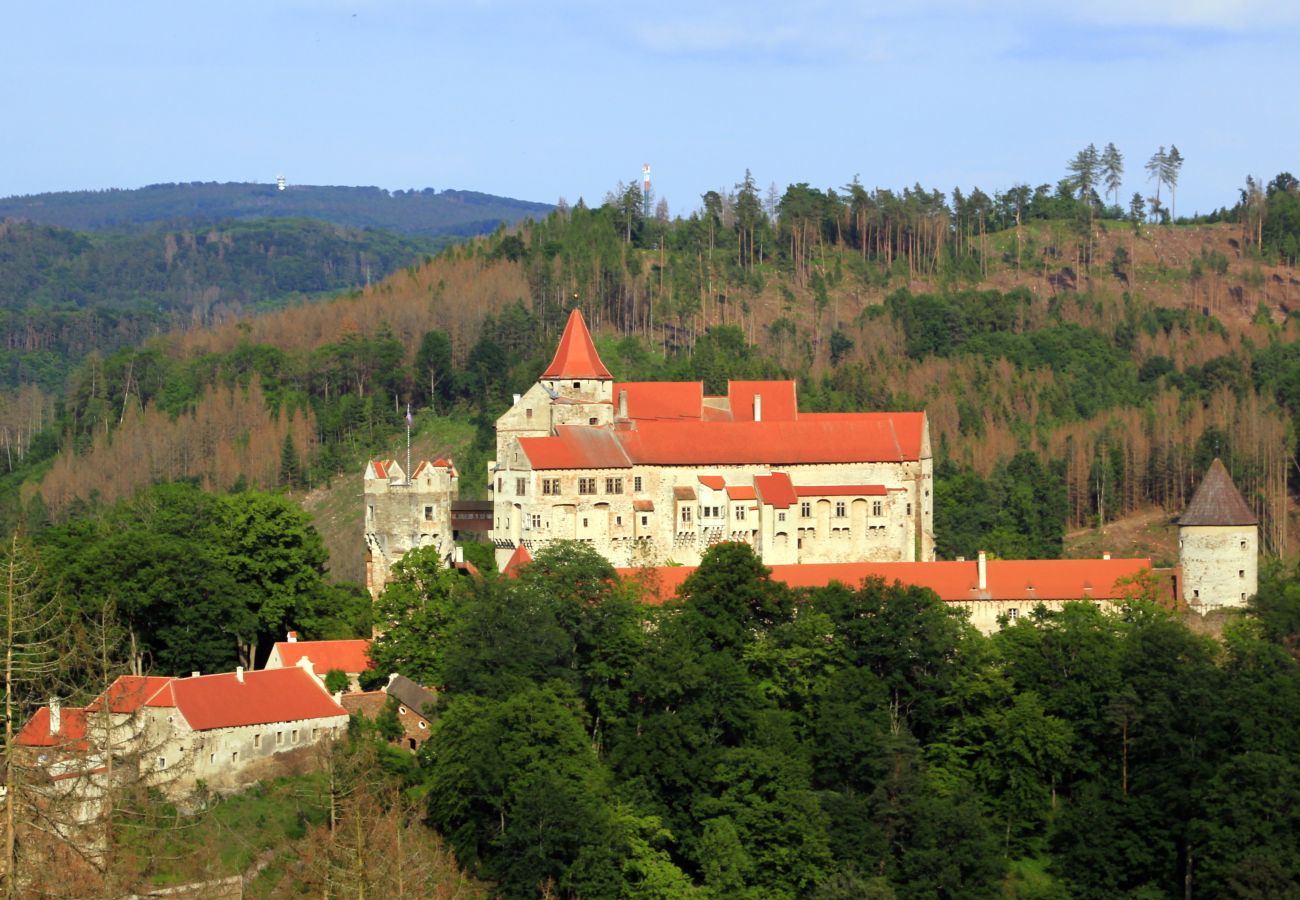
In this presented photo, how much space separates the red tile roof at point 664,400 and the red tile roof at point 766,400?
1513 millimetres

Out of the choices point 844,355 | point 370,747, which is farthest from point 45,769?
point 844,355

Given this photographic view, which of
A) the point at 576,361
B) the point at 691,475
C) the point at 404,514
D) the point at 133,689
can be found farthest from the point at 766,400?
the point at 133,689

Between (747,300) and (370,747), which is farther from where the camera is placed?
(747,300)

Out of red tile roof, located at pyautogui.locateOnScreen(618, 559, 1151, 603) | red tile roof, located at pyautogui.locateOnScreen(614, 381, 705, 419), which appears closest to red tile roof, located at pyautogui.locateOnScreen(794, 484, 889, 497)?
red tile roof, located at pyautogui.locateOnScreen(614, 381, 705, 419)

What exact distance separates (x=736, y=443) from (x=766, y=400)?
489 centimetres

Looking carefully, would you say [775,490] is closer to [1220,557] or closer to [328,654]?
[1220,557]

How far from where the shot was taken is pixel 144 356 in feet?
428

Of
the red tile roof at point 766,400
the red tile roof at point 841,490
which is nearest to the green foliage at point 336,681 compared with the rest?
the red tile roof at point 841,490

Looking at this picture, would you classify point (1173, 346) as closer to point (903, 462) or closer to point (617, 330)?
point (617, 330)

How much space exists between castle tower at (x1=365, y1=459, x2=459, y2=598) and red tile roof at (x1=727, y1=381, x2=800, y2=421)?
45.7 feet

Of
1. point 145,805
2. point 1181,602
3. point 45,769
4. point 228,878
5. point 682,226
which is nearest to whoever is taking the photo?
point 45,769

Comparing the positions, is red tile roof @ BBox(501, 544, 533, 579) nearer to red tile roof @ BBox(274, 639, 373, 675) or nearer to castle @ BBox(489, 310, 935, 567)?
castle @ BBox(489, 310, 935, 567)

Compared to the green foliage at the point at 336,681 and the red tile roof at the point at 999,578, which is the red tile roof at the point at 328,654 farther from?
the red tile roof at the point at 999,578

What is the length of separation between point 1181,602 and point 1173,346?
62.5m
